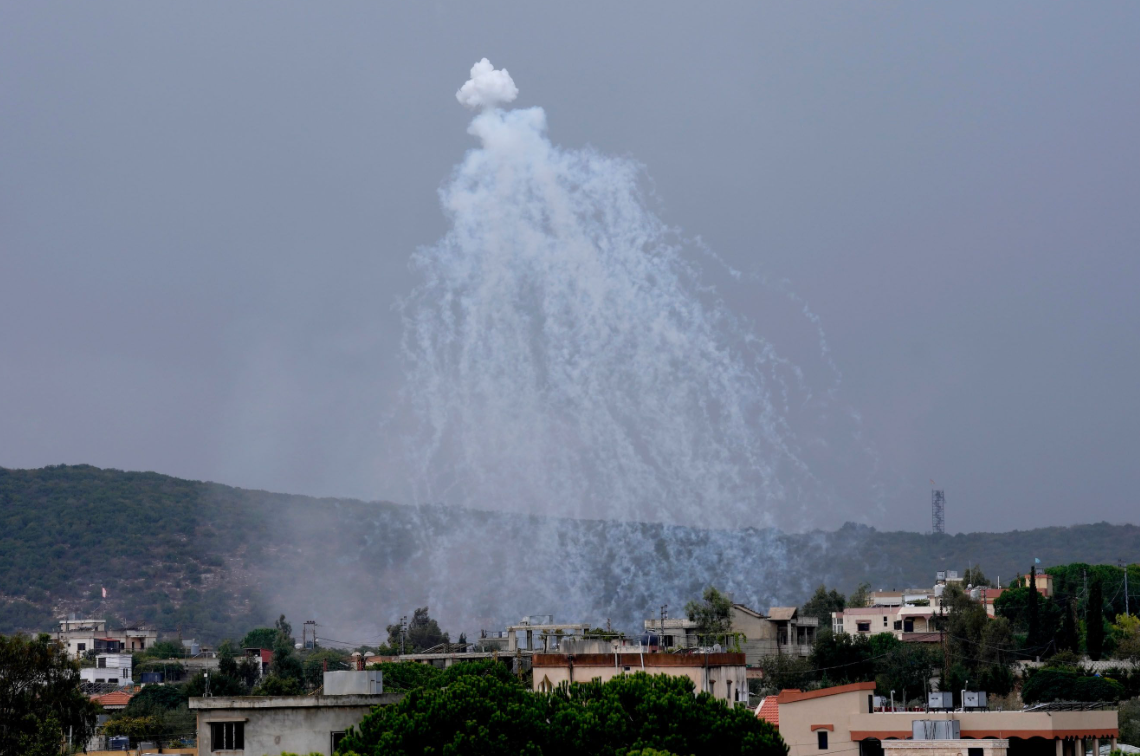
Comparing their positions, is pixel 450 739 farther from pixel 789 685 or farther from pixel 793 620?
pixel 793 620

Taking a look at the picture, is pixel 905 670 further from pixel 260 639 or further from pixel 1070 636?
pixel 260 639

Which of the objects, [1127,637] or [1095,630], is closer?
[1095,630]

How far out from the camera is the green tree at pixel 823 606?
5566 inches

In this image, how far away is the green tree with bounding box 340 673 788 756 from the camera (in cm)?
4034

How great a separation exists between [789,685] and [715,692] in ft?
134

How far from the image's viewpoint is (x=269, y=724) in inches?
1593

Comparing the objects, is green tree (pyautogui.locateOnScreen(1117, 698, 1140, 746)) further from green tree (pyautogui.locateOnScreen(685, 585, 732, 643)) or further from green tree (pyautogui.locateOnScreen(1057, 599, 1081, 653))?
green tree (pyautogui.locateOnScreen(685, 585, 732, 643))

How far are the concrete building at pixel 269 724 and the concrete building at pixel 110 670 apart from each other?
3610 inches

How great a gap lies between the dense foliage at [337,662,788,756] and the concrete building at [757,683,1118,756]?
5853mm

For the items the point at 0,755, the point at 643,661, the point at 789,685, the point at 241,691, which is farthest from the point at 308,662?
the point at 643,661

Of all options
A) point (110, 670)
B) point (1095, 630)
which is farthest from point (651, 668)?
point (110, 670)

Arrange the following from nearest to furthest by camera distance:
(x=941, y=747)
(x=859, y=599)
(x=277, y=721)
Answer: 1. (x=277, y=721)
2. (x=941, y=747)
3. (x=859, y=599)

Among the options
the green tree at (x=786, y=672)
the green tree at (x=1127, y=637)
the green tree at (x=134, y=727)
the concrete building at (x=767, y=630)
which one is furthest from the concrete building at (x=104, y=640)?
the green tree at (x=1127, y=637)

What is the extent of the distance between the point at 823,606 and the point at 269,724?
356 ft
